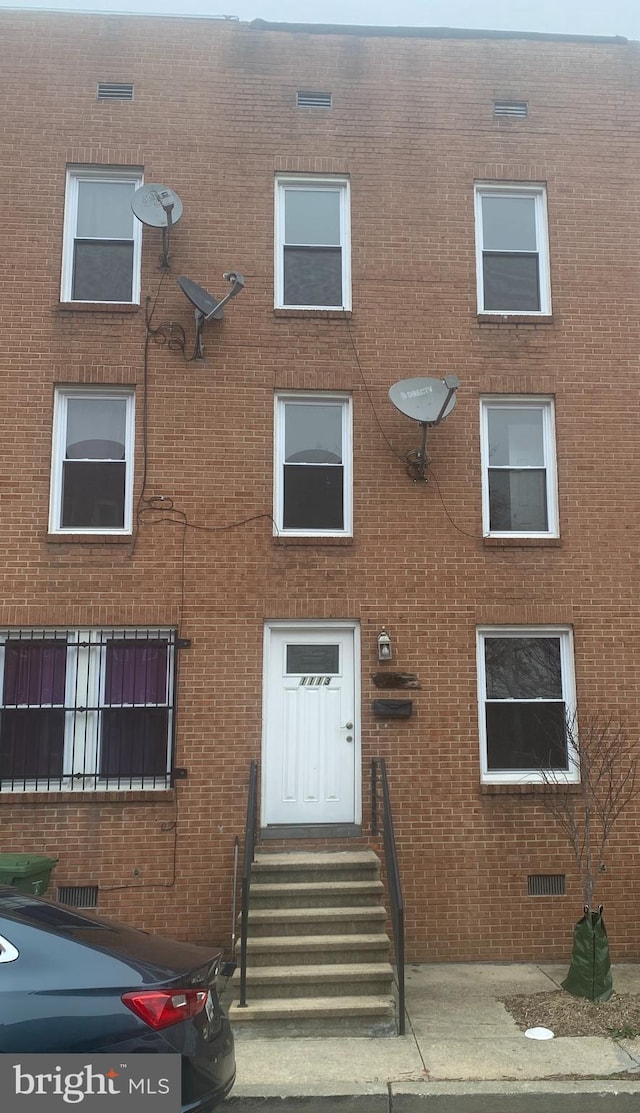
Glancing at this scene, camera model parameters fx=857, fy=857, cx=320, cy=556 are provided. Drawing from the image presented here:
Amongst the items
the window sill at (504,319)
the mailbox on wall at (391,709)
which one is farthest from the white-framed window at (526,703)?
the window sill at (504,319)

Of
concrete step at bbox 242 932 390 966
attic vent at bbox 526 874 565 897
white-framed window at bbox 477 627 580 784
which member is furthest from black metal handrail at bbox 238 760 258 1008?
attic vent at bbox 526 874 565 897

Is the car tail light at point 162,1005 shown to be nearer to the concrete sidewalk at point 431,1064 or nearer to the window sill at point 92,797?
the concrete sidewalk at point 431,1064

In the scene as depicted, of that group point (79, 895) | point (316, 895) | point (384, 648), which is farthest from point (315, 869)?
point (79, 895)

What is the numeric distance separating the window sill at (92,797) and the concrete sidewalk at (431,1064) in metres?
2.51

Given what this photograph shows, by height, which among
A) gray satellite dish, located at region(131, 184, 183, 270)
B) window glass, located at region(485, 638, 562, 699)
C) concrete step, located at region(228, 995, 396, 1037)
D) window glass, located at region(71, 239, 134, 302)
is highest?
gray satellite dish, located at region(131, 184, 183, 270)

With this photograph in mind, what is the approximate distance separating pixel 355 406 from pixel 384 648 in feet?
8.53

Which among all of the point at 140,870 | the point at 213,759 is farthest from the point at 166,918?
the point at 213,759

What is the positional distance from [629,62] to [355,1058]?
10.6 metres

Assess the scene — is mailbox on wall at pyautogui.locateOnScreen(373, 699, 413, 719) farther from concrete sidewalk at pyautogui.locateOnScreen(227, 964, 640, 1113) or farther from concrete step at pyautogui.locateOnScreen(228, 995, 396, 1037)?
concrete step at pyautogui.locateOnScreen(228, 995, 396, 1037)

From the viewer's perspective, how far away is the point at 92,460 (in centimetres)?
895

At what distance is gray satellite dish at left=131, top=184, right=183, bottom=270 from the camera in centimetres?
872

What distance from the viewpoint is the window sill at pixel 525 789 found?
848 centimetres

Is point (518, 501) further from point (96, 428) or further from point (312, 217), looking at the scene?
point (96, 428)

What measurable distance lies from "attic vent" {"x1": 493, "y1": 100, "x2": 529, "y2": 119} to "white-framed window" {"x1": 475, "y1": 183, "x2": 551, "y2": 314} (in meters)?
0.86
